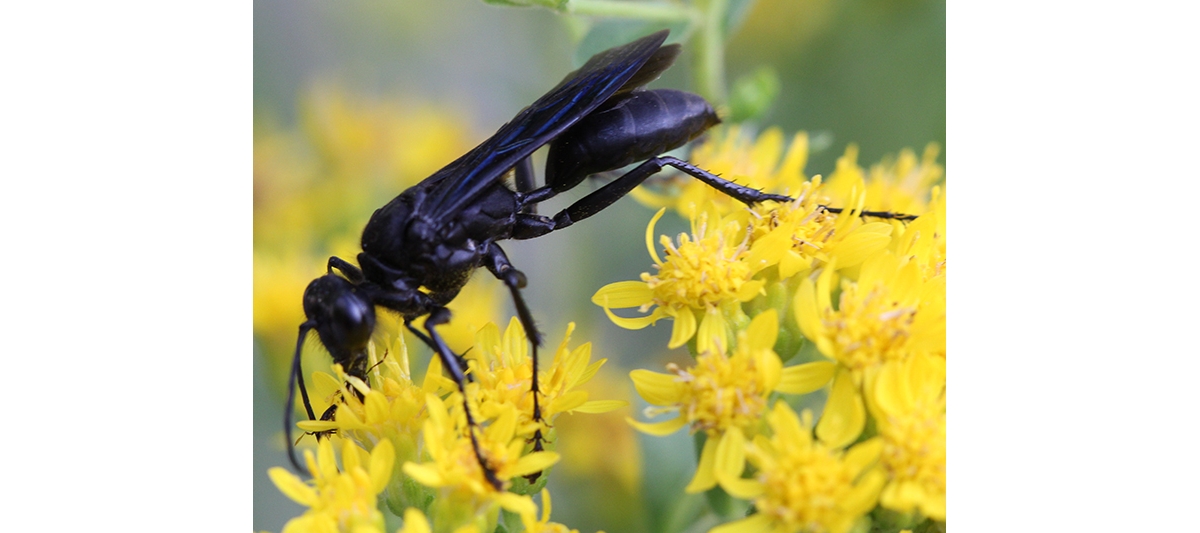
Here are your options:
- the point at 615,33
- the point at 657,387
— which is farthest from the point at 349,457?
the point at 615,33

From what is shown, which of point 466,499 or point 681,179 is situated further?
point 681,179

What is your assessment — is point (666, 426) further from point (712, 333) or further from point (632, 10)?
point (632, 10)

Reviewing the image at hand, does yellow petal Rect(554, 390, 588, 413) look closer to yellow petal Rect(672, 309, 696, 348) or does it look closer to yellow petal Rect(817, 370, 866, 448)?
yellow petal Rect(672, 309, 696, 348)

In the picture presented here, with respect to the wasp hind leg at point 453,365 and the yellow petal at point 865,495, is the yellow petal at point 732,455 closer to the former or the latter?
the yellow petal at point 865,495

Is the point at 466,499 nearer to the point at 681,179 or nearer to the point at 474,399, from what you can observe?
the point at 474,399

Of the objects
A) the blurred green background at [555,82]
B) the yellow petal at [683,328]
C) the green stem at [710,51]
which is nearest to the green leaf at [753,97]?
the green stem at [710,51]
